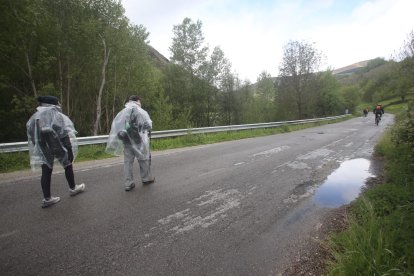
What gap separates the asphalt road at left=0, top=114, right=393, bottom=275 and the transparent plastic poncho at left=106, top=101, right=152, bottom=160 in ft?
2.70

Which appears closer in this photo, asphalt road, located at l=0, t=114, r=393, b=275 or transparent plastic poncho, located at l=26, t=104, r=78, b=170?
asphalt road, located at l=0, t=114, r=393, b=275

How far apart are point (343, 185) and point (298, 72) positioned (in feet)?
89.0

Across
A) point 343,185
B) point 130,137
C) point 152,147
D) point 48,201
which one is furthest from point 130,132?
point 152,147

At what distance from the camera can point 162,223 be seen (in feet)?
11.7

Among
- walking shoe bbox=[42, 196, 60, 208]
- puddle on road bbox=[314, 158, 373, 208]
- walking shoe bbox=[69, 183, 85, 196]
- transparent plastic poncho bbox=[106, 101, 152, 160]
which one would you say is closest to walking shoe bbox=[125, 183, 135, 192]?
transparent plastic poncho bbox=[106, 101, 152, 160]

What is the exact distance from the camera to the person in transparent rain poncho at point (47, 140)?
4.27m

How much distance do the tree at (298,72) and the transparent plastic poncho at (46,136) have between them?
29673 mm

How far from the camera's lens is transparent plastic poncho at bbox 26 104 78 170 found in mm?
4293

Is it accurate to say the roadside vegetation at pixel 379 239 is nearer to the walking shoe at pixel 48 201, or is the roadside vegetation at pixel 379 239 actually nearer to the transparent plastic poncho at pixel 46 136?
the walking shoe at pixel 48 201

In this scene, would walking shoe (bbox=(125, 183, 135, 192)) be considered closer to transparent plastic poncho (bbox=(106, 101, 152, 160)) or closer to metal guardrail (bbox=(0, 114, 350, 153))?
transparent plastic poncho (bbox=(106, 101, 152, 160))

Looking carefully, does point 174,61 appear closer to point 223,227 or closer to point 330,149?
point 330,149

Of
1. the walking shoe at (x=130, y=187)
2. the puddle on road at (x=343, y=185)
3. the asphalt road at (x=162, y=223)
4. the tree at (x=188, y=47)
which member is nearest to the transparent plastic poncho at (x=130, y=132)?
the walking shoe at (x=130, y=187)

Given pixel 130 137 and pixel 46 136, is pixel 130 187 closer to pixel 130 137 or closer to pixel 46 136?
pixel 130 137

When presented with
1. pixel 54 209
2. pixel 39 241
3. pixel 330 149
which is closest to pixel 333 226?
pixel 39 241
